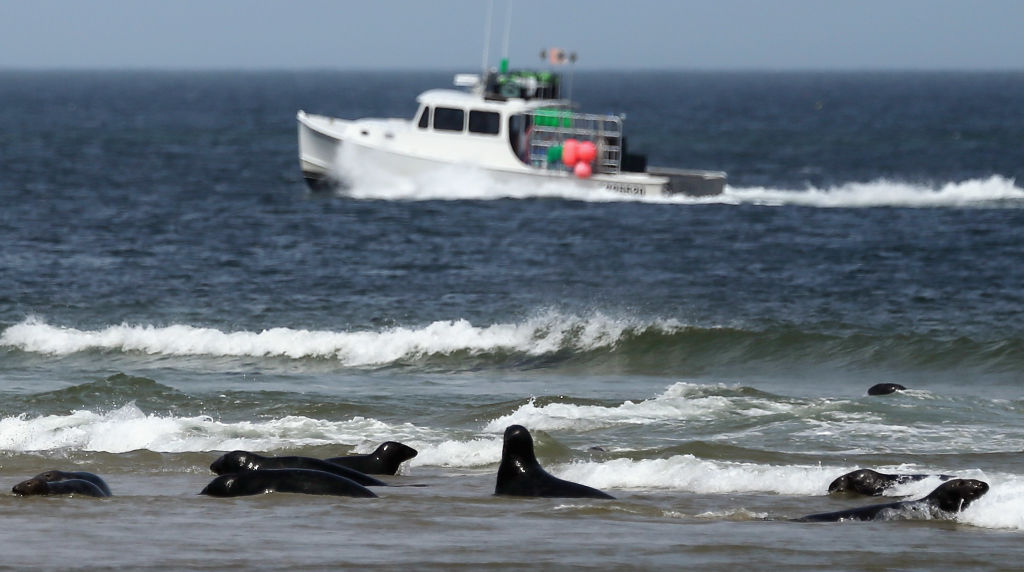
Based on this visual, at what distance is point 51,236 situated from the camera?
103 feet

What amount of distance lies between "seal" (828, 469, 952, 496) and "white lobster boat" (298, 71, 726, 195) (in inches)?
932

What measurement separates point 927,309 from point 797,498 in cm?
1202

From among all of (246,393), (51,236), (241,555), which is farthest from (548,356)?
(51,236)

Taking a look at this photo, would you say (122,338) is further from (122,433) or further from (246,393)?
(122,433)

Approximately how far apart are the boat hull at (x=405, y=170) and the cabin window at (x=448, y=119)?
34.5 inches

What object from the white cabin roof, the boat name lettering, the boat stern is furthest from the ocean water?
the white cabin roof

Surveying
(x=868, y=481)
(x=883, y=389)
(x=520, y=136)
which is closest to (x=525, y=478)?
(x=868, y=481)

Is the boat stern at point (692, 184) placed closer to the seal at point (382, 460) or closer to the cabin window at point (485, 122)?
the cabin window at point (485, 122)

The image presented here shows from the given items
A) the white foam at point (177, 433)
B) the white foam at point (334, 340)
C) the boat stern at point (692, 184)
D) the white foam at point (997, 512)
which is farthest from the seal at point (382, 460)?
the boat stern at point (692, 184)

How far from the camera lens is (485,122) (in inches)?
1417

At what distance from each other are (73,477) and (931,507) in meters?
6.49

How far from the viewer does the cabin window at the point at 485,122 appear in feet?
117

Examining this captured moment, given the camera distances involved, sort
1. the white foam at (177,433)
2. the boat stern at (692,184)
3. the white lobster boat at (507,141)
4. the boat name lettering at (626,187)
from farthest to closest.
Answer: the boat stern at (692,184) < the boat name lettering at (626,187) < the white lobster boat at (507,141) < the white foam at (177,433)

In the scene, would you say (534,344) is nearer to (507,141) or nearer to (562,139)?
(507,141)
